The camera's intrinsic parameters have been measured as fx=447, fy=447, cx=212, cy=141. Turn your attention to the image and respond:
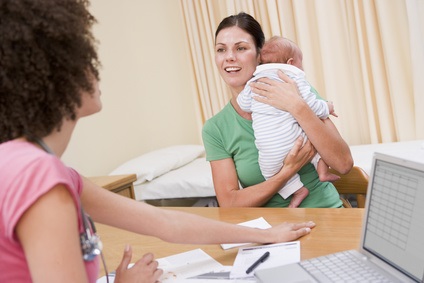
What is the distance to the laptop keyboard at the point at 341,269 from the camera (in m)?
0.92

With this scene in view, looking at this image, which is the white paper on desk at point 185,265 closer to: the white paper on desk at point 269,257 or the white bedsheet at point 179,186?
the white paper on desk at point 269,257

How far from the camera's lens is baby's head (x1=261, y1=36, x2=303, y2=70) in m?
1.83

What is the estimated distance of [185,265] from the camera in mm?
1171

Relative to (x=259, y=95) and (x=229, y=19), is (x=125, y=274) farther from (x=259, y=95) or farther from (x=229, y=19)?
(x=229, y=19)

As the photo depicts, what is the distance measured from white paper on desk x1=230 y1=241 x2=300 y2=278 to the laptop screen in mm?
209

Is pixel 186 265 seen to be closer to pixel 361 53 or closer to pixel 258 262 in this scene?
pixel 258 262

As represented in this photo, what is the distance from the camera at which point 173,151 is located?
3.32 metres

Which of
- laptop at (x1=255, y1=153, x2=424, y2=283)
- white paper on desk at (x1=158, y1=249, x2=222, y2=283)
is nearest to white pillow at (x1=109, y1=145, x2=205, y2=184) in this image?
white paper on desk at (x1=158, y1=249, x2=222, y2=283)

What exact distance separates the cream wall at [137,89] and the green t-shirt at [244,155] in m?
1.42

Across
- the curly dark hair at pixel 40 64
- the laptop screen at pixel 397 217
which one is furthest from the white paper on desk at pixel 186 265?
the curly dark hair at pixel 40 64

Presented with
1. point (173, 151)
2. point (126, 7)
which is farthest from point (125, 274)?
point (126, 7)

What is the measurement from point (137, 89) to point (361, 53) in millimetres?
1719

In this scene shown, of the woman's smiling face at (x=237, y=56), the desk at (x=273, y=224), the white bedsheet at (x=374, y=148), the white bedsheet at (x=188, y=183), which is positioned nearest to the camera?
the desk at (x=273, y=224)

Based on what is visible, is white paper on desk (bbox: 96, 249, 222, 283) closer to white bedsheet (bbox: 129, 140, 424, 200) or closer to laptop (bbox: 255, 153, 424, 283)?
laptop (bbox: 255, 153, 424, 283)
